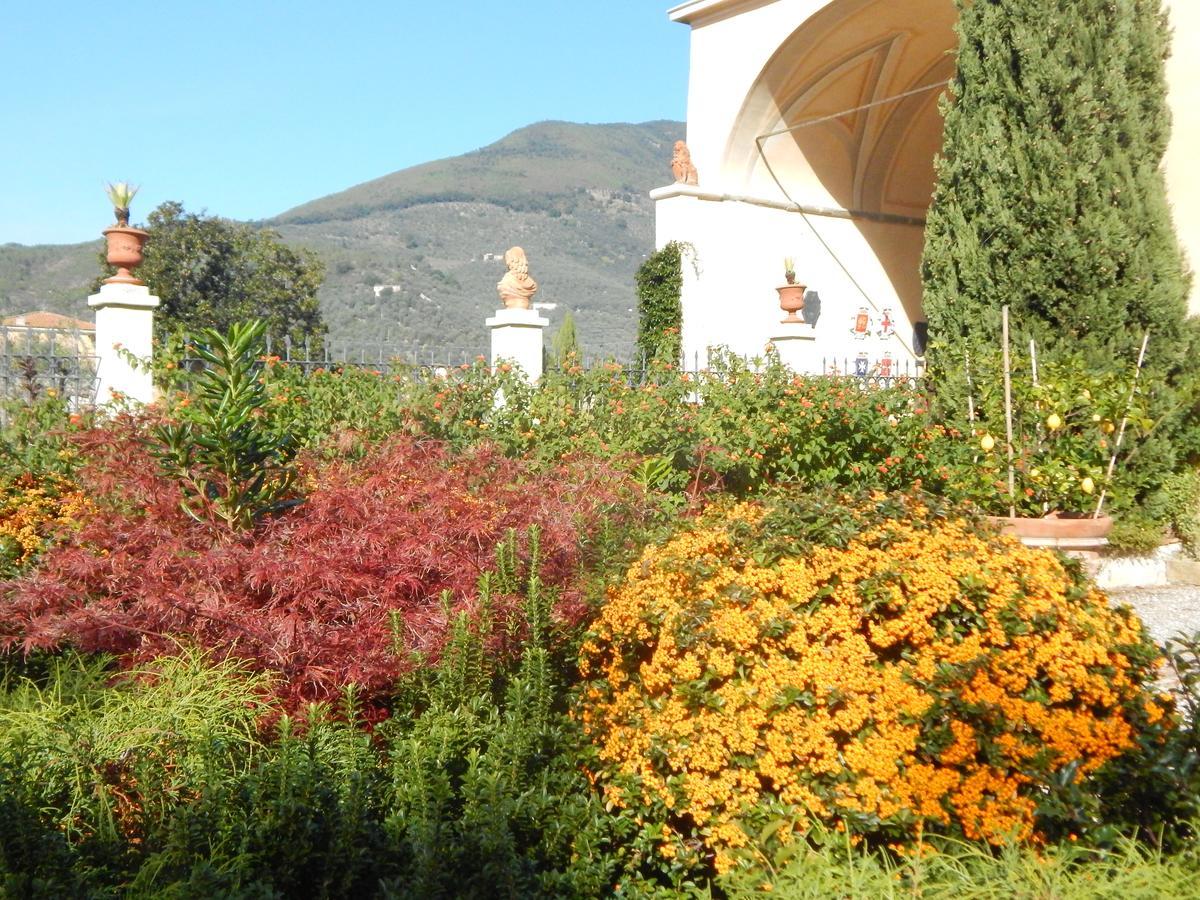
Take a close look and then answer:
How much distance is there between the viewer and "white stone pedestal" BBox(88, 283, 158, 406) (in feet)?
19.8

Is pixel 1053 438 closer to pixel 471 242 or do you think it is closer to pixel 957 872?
pixel 957 872

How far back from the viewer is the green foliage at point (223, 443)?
321cm

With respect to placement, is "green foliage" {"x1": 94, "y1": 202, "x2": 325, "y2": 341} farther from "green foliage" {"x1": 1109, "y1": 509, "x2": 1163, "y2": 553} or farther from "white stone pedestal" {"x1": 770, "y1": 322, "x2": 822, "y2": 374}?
"green foliage" {"x1": 1109, "y1": 509, "x2": 1163, "y2": 553}

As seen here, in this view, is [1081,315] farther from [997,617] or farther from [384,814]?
[384,814]

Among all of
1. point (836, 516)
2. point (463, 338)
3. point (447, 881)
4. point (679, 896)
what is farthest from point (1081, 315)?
point (463, 338)

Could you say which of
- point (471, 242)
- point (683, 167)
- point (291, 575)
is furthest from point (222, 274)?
point (471, 242)

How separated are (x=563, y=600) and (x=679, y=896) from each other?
1088mm

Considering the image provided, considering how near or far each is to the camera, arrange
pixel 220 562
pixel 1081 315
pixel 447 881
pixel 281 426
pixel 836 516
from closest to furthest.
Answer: pixel 447 881 → pixel 220 562 → pixel 836 516 → pixel 281 426 → pixel 1081 315

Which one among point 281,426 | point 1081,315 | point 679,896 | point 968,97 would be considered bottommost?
point 679,896

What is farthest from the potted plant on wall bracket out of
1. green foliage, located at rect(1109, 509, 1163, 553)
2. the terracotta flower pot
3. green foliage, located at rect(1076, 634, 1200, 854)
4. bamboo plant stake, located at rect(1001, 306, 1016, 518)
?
green foliage, located at rect(1076, 634, 1200, 854)

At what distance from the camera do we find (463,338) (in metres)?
31.4

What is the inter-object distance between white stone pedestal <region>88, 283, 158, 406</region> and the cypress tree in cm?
513

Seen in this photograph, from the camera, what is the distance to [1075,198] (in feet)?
21.4

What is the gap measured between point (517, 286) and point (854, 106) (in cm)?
705
